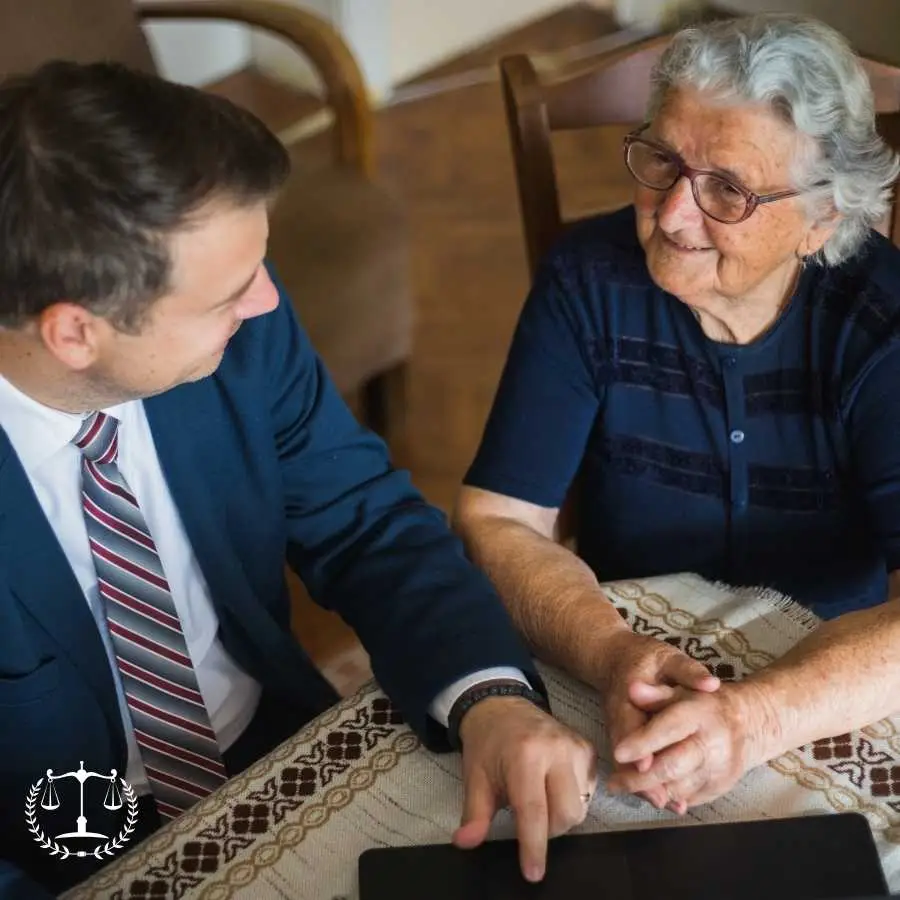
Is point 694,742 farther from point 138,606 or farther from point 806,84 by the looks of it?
point 806,84

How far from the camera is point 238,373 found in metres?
1.23

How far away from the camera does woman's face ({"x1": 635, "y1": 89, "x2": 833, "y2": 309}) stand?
1257mm

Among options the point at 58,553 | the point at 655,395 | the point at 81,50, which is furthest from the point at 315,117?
the point at 58,553

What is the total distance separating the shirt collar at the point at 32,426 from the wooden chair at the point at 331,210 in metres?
1.18

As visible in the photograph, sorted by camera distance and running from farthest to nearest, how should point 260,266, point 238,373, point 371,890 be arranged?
point 238,373
point 260,266
point 371,890

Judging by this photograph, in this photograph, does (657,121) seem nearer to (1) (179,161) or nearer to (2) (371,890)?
(1) (179,161)

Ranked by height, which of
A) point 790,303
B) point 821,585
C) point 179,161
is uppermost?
point 179,161

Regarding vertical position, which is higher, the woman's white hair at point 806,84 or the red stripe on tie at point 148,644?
the woman's white hair at point 806,84

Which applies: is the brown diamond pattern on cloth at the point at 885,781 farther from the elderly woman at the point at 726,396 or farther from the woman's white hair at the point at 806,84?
the woman's white hair at the point at 806,84

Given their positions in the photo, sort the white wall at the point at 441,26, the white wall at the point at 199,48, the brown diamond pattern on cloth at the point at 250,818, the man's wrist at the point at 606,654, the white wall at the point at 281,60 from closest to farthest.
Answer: the brown diamond pattern on cloth at the point at 250,818 < the man's wrist at the point at 606,654 < the white wall at the point at 199,48 < the white wall at the point at 281,60 < the white wall at the point at 441,26

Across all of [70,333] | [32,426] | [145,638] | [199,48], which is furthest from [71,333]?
[199,48]

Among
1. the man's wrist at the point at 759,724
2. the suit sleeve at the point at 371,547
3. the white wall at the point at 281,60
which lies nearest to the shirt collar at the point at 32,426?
the suit sleeve at the point at 371,547

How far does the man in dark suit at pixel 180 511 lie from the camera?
3.14 ft

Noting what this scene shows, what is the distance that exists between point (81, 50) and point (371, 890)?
1674 millimetres
